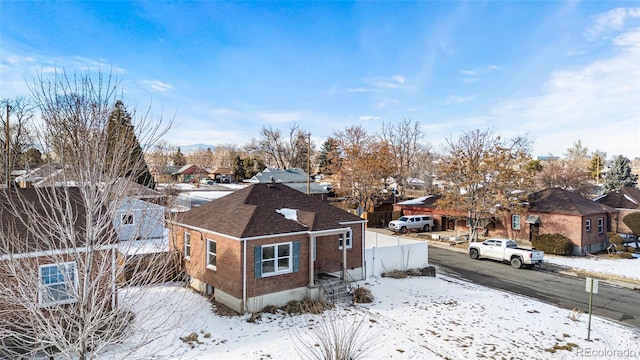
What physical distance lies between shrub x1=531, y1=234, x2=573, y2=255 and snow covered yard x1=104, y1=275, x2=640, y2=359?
1308 cm

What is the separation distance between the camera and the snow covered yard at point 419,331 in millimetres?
11508

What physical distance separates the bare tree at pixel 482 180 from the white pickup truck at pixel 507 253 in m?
4.33

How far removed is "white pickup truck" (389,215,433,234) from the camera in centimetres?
3638

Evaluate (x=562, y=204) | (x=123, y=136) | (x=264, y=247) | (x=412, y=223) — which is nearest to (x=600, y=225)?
(x=562, y=204)

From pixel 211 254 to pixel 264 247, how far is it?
3.01m

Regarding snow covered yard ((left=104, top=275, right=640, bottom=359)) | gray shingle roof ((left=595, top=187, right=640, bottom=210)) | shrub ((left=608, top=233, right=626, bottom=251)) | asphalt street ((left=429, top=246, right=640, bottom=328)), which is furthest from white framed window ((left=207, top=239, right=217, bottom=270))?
gray shingle roof ((left=595, top=187, right=640, bottom=210))

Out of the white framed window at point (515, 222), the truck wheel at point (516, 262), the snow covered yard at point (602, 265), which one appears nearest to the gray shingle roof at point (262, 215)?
the truck wheel at point (516, 262)

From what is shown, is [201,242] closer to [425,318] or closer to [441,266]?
[425,318]

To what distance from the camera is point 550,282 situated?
69.1ft

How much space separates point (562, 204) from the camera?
99.8ft

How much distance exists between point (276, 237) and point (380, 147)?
106 feet

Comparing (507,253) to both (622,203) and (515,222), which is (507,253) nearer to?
(515,222)

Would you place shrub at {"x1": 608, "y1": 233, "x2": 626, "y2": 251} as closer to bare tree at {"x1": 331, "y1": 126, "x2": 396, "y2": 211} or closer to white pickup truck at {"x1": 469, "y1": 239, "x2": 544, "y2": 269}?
white pickup truck at {"x1": 469, "y1": 239, "x2": 544, "y2": 269}

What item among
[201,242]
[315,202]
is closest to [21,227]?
[201,242]
